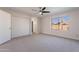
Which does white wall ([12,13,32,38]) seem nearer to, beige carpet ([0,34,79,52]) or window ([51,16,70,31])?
beige carpet ([0,34,79,52])

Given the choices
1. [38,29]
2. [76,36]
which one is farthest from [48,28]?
[76,36]

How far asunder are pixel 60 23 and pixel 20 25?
372 centimetres

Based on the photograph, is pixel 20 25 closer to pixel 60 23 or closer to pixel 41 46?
pixel 60 23

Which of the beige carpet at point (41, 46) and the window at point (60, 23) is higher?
the window at point (60, 23)

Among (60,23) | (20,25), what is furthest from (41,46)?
(60,23)

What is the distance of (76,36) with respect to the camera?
6.17 m

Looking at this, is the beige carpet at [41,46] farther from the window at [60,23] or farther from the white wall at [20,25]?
the window at [60,23]

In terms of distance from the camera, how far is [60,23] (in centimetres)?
777

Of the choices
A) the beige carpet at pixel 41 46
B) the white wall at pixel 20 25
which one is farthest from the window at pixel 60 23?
the white wall at pixel 20 25

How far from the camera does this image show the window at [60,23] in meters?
7.09

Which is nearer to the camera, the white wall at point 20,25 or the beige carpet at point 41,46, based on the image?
the beige carpet at point 41,46

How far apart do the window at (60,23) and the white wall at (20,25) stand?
266 centimetres
